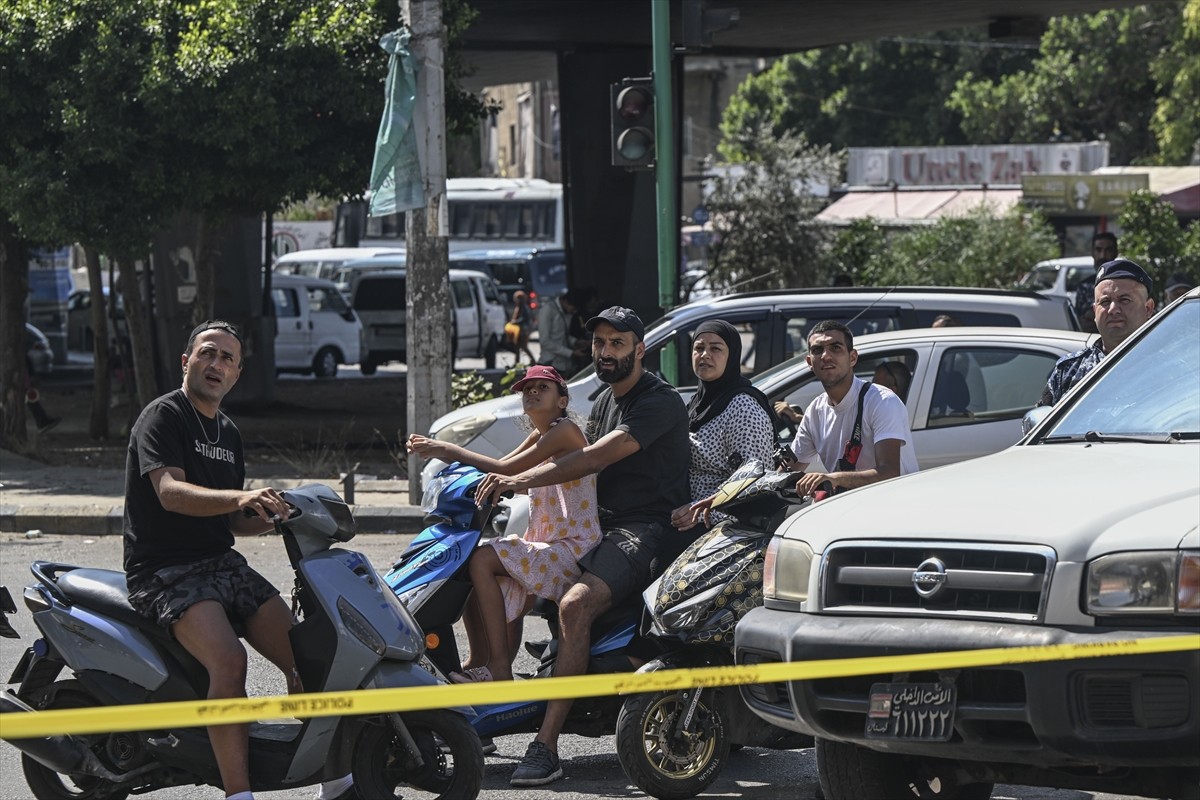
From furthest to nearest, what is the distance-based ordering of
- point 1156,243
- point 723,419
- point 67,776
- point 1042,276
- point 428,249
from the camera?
point 1042,276, point 1156,243, point 428,249, point 723,419, point 67,776

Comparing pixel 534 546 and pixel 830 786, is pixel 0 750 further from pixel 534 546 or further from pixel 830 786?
pixel 830 786

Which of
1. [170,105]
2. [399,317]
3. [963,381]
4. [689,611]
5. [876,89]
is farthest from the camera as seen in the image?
[876,89]

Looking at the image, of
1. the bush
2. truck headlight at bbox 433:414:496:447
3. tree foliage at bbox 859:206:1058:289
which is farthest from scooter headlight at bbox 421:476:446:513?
tree foliage at bbox 859:206:1058:289

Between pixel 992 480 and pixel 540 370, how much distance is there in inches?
81.0

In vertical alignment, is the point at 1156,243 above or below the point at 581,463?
above

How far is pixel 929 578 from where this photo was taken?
4.34 m

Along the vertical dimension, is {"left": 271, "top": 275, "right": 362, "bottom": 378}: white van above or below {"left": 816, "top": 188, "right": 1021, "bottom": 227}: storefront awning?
below

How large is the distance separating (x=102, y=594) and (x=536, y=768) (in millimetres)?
1708

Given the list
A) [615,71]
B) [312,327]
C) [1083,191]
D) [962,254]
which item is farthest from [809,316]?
[1083,191]

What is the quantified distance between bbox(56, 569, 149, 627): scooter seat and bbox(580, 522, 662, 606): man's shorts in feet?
5.49

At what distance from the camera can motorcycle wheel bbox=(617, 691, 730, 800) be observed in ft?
18.7

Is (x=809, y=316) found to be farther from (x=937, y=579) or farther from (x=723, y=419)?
(x=937, y=579)

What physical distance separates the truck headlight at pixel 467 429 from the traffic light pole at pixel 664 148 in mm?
2546

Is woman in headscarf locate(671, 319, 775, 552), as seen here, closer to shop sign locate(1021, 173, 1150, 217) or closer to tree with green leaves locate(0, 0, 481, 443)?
tree with green leaves locate(0, 0, 481, 443)
